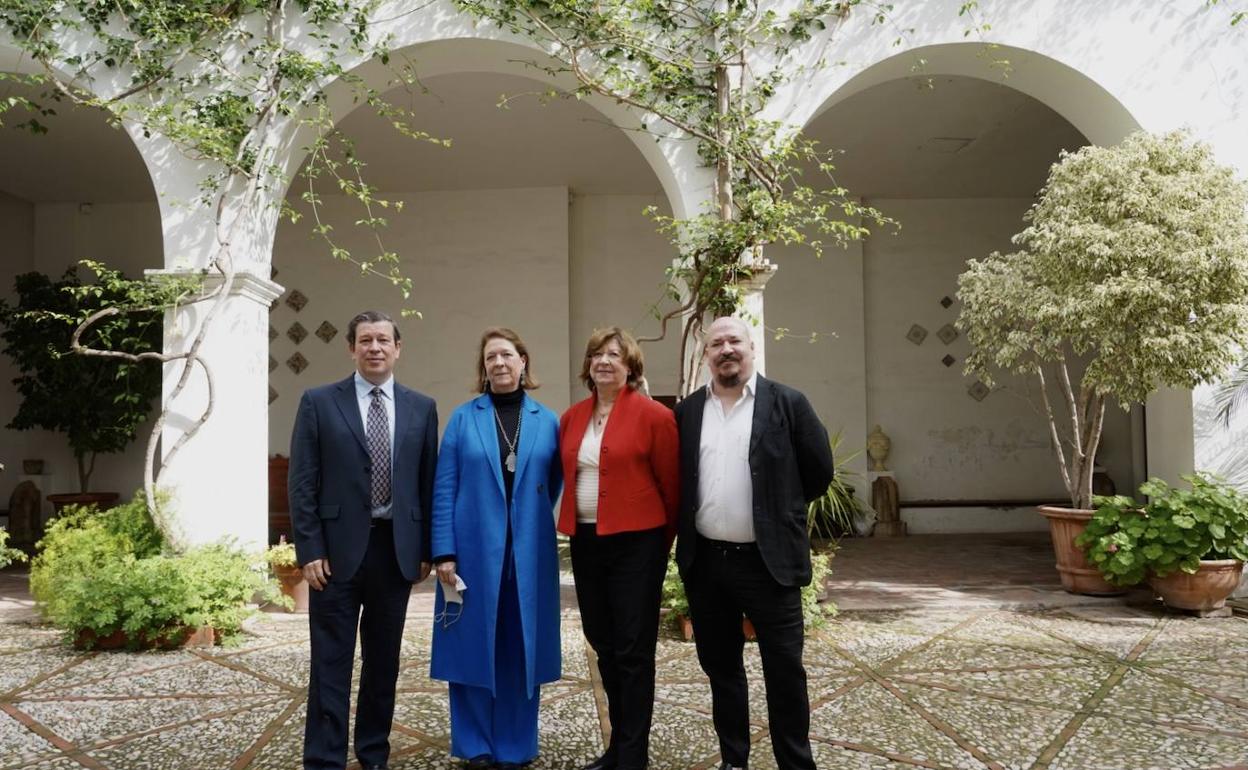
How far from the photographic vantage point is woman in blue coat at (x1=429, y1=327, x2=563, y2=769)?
2869 millimetres

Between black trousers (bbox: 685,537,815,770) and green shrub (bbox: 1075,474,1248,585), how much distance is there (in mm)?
3481

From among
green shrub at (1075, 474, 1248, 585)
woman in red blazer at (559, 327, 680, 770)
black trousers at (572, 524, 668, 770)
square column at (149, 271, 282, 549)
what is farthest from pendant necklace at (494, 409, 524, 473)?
green shrub at (1075, 474, 1248, 585)

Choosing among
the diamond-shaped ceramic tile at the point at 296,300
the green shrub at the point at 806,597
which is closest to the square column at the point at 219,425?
the green shrub at the point at 806,597

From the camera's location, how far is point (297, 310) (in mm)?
9602

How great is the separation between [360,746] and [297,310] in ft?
24.7

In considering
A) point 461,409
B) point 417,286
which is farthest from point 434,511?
point 417,286

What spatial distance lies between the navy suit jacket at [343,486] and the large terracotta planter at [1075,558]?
14.3 ft

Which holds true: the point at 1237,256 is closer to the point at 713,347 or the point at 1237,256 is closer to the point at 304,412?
the point at 713,347

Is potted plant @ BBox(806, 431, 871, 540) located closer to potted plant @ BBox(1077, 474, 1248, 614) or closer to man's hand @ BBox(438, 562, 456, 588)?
potted plant @ BBox(1077, 474, 1248, 614)

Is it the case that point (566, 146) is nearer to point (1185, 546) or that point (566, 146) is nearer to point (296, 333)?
point (296, 333)

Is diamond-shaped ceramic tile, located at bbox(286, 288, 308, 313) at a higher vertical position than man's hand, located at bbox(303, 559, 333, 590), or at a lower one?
higher

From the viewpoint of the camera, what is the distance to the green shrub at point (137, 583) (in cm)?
459

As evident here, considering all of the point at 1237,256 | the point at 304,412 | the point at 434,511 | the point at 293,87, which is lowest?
the point at 434,511

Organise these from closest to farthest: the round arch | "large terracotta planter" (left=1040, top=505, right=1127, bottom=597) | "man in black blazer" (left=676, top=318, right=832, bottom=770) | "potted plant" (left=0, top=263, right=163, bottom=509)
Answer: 1. "man in black blazer" (left=676, top=318, right=832, bottom=770)
2. the round arch
3. "large terracotta planter" (left=1040, top=505, right=1127, bottom=597)
4. "potted plant" (left=0, top=263, right=163, bottom=509)
